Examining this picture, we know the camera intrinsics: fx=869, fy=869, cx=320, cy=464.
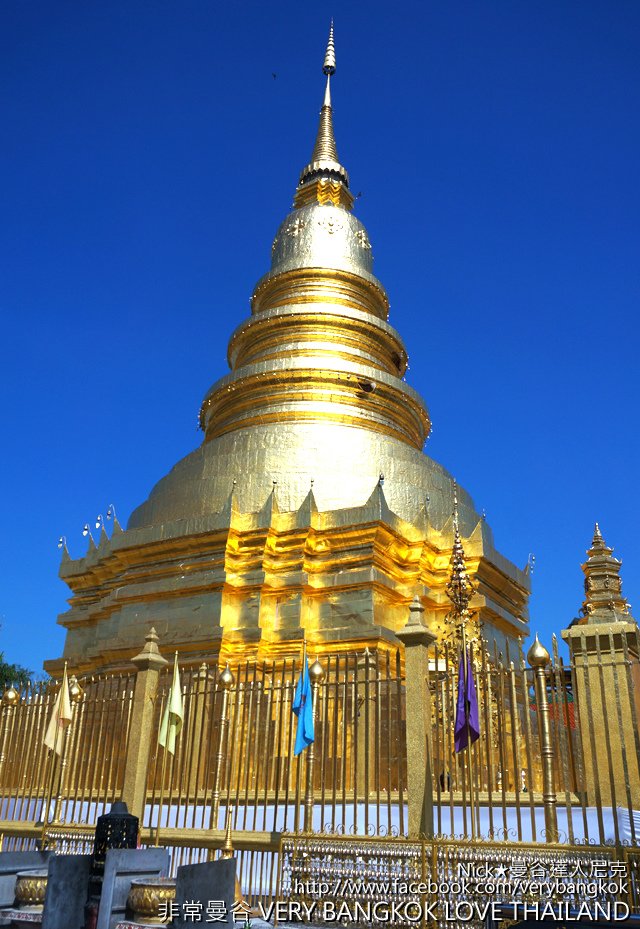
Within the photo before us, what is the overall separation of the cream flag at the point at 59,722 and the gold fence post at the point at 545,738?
5.87 m

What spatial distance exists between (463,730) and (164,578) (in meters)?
9.47

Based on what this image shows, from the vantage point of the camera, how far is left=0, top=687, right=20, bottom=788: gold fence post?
11656 mm

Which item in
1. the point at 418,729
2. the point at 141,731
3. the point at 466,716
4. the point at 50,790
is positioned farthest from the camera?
the point at 50,790

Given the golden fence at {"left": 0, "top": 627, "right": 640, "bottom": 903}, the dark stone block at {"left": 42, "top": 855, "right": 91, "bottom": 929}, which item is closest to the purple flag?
the golden fence at {"left": 0, "top": 627, "right": 640, "bottom": 903}

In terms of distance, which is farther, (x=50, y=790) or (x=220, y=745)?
(x=50, y=790)

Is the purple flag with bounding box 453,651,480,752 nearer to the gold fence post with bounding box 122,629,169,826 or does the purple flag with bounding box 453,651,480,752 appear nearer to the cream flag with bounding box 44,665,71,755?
the gold fence post with bounding box 122,629,169,826

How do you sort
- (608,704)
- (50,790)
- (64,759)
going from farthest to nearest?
(64,759)
(50,790)
(608,704)

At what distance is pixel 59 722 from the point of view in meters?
10.7

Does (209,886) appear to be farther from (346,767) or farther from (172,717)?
(172,717)

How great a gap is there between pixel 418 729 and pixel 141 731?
374cm

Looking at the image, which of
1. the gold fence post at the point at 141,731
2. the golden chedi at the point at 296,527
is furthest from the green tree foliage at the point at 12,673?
the gold fence post at the point at 141,731

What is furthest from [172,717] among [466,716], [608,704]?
[608,704]

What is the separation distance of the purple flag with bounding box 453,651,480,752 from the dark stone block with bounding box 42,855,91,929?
11.0 feet

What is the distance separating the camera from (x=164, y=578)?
16250 millimetres
